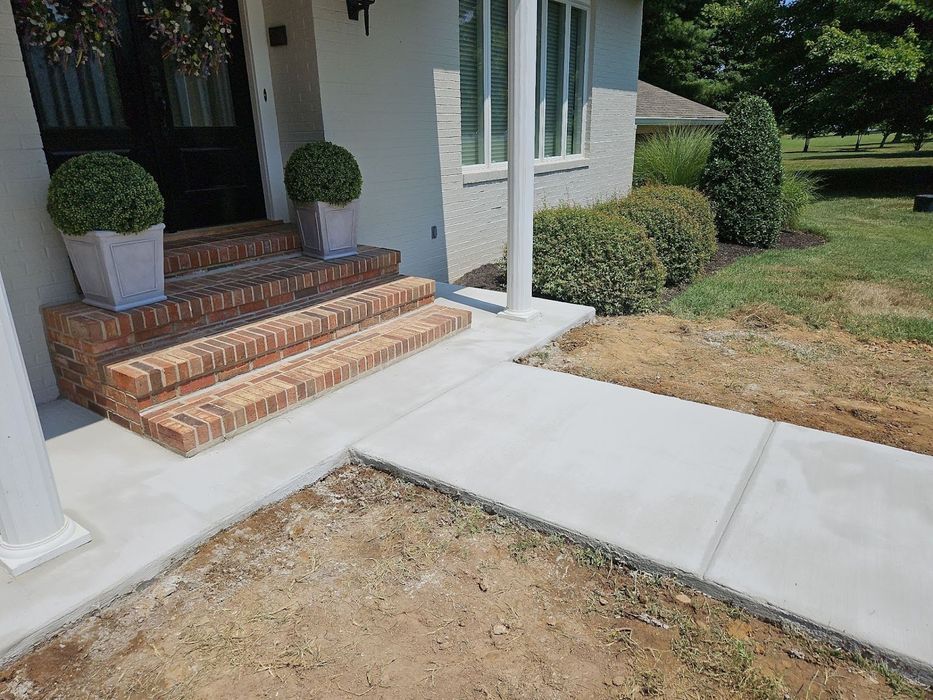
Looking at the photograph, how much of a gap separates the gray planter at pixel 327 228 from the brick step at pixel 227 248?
0.53 ft

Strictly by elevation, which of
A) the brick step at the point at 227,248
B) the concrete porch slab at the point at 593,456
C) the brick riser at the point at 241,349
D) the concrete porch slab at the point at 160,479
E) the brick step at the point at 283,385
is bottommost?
the concrete porch slab at the point at 593,456

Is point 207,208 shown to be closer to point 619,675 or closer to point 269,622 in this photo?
point 269,622

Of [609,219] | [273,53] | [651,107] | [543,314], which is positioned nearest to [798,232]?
[651,107]

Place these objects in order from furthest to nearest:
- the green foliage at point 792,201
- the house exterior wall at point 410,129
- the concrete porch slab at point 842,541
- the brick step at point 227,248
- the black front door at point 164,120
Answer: the green foliage at point 792,201, the house exterior wall at point 410,129, the brick step at point 227,248, the black front door at point 164,120, the concrete porch slab at point 842,541

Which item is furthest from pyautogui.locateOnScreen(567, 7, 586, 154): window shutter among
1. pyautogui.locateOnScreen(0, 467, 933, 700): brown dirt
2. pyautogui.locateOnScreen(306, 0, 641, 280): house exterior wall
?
pyautogui.locateOnScreen(0, 467, 933, 700): brown dirt

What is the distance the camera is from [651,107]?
531 inches

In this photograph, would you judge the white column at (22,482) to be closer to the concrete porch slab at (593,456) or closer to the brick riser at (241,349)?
the brick riser at (241,349)

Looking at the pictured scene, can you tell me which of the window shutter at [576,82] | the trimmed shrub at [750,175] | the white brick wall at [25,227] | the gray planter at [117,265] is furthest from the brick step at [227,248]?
the trimmed shrub at [750,175]

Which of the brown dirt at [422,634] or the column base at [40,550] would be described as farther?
the column base at [40,550]

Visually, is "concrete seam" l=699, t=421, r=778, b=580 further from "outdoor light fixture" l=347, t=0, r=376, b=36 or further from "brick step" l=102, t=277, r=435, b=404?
"outdoor light fixture" l=347, t=0, r=376, b=36

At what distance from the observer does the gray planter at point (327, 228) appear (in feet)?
15.3

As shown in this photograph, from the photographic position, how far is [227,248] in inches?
172

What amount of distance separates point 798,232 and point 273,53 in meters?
8.60

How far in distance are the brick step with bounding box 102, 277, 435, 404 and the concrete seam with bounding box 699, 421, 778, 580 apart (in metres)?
2.63
